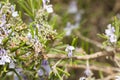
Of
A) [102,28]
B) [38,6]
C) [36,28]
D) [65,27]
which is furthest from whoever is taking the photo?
[102,28]

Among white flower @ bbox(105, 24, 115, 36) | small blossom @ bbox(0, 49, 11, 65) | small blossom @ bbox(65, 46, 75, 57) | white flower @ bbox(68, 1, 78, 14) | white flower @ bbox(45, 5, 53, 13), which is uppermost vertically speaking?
white flower @ bbox(68, 1, 78, 14)

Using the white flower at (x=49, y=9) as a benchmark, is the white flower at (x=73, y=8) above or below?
above

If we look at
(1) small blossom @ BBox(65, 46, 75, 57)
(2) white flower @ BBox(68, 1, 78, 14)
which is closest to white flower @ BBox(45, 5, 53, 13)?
(1) small blossom @ BBox(65, 46, 75, 57)

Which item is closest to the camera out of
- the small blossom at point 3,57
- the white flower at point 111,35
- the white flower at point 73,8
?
the small blossom at point 3,57

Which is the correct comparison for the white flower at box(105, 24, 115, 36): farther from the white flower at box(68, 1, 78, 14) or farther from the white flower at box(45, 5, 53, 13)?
the white flower at box(68, 1, 78, 14)

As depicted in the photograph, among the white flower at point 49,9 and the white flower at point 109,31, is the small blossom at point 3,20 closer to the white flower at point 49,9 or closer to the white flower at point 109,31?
the white flower at point 49,9

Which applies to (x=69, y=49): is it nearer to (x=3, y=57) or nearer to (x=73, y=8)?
(x=3, y=57)

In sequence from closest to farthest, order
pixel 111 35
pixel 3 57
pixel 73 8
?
pixel 3 57
pixel 111 35
pixel 73 8

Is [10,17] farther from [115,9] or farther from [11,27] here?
[115,9]

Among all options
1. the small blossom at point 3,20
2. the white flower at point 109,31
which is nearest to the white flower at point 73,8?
the white flower at point 109,31

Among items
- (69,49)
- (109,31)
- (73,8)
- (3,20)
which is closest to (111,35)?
(109,31)

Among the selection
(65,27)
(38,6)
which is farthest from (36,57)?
(65,27)
